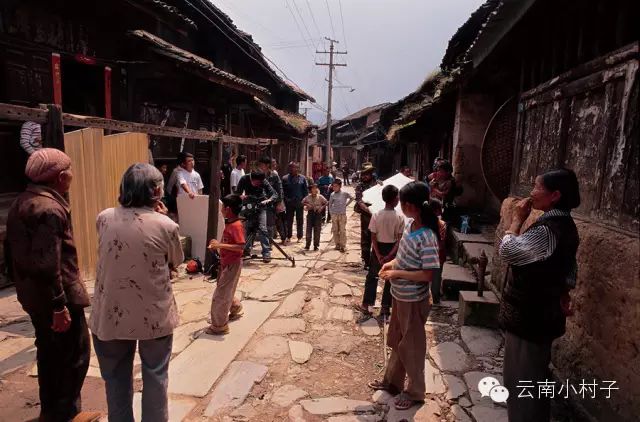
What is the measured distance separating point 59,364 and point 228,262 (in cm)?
216

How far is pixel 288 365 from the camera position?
4.52 metres

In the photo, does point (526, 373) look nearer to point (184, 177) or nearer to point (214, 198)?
point (214, 198)

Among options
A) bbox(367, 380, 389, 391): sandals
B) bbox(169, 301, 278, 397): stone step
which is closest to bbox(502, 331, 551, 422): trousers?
bbox(367, 380, 389, 391): sandals

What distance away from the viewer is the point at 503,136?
640cm

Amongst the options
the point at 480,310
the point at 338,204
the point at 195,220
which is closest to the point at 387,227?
the point at 480,310

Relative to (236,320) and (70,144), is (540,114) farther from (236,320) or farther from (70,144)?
(70,144)

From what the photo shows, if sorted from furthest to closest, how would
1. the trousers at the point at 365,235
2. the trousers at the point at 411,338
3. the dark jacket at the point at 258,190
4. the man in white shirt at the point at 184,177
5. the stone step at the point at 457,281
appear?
the dark jacket at the point at 258,190
the man in white shirt at the point at 184,177
the trousers at the point at 365,235
the stone step at the point at 457,281
the trousers at the point at 411,338

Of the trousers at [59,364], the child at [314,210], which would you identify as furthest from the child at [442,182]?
the trousers at [59,364]

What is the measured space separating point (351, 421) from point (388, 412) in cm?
36

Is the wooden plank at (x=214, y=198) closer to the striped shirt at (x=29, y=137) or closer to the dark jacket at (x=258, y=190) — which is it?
the dark jacket at (x=258, y=190)

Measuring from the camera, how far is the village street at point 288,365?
3625mm

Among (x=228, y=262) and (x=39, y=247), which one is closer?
(x=39, y=247)

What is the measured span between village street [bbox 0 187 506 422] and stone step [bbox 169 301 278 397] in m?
0.01

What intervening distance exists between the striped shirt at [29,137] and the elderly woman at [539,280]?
6.66 metres
